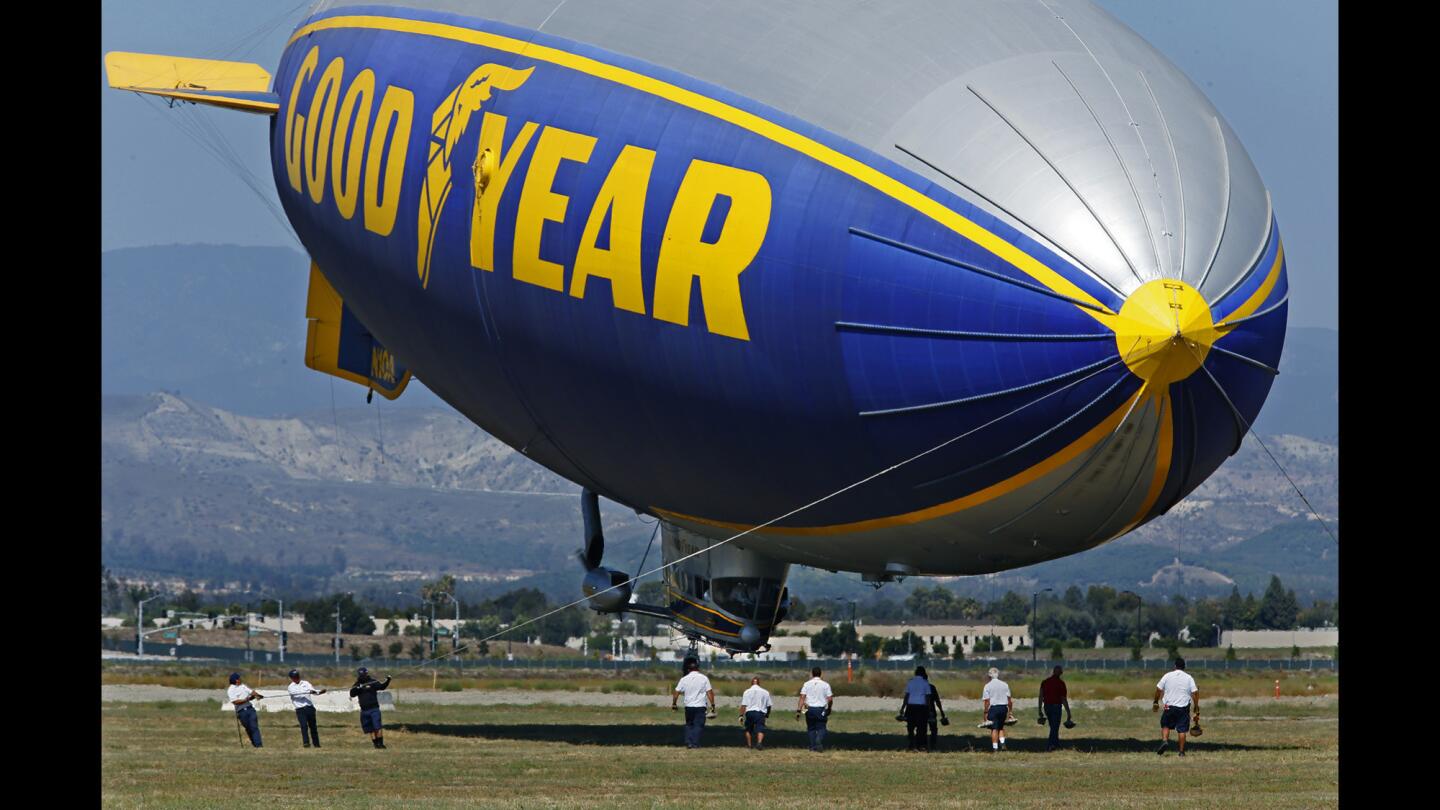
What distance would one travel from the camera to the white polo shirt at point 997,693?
106ft

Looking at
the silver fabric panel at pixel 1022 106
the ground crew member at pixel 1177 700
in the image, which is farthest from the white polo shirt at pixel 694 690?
the silver fabric panel at pixel 1022 106

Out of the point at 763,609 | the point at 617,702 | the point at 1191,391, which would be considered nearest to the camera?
the point at 1191,391

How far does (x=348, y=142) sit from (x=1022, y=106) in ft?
41.2

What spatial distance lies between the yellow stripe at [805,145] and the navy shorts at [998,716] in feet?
41.5

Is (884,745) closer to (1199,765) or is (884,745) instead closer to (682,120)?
(1199,765)

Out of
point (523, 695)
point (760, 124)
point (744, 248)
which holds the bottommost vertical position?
point (523, 695)

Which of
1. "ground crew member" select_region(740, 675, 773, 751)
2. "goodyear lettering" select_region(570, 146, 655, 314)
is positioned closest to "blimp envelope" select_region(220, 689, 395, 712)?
"ground crew member" select_region(740, 675, 773, 751)

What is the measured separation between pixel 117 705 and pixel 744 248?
3769 centimetres

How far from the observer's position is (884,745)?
112ft

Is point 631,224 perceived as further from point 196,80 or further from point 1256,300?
point 196,80

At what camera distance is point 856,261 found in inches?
863

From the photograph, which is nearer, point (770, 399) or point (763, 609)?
point (770, 399)

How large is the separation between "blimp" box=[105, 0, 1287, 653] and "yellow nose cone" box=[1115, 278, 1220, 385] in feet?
0.11
